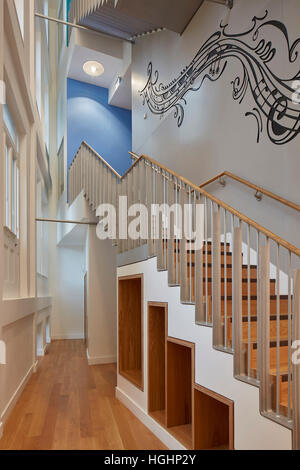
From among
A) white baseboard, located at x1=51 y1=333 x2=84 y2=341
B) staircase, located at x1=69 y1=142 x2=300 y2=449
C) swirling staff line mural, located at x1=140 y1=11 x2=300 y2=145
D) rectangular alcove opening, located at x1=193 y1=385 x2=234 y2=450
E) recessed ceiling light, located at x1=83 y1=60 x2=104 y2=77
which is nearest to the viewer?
staircase, located at x1=69 y1=142 x2=300 y2=449

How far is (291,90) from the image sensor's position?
152 inches

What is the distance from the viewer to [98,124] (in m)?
9.65

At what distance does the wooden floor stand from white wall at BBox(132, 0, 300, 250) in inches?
100

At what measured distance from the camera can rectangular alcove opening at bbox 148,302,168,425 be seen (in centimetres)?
410

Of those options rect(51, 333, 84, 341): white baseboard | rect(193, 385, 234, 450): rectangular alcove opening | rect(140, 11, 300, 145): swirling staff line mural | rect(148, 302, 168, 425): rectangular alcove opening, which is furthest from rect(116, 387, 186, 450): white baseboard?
rect(51, 333, 84, 341): white baseboard

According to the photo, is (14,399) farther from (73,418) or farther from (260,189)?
(260,189)

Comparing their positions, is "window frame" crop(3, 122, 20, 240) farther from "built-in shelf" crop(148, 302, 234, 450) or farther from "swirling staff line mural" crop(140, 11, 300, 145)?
"swirling staff line mural" crop(140, 11, 300, 145)

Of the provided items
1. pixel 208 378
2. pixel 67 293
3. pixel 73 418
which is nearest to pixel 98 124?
pixel 67 293

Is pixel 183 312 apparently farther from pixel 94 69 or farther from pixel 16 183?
pixel 94 69

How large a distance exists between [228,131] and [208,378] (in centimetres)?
314

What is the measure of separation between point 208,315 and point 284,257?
4.17 feet

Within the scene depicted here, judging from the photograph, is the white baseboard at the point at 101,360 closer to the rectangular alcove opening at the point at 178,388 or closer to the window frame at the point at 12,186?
the window frame at the point at 12,186

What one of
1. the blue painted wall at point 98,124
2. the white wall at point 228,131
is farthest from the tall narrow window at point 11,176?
the blue painted wall at point 98,124

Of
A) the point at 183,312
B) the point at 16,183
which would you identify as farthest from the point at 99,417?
the point at 16,183
